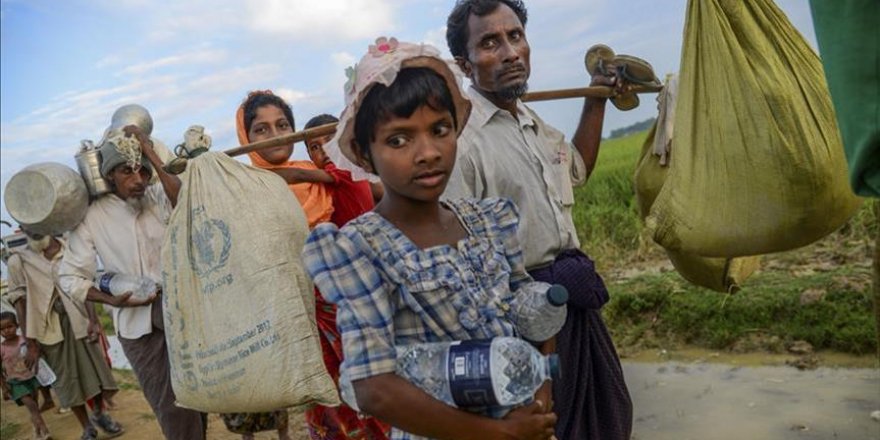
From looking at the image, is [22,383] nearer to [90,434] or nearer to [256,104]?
[90,434]

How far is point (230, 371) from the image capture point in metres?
2.37

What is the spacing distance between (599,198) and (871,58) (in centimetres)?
869

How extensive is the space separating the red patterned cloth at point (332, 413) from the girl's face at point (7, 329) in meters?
4.17

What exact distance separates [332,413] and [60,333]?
142 inches

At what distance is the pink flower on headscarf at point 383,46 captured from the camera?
1.62 m

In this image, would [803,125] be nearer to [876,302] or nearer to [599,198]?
[876,302]

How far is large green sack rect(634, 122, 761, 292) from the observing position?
270 centimetres

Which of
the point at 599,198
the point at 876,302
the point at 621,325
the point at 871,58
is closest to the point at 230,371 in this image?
the point at 876,302

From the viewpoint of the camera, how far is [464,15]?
2385mm

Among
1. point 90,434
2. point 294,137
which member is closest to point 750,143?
point 294,137

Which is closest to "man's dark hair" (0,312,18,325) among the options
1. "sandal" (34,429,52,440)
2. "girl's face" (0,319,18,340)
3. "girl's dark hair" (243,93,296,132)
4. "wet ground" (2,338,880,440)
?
"girl's face" (0,319,18,340)

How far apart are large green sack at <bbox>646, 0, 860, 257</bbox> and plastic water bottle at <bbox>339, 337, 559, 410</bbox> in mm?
884

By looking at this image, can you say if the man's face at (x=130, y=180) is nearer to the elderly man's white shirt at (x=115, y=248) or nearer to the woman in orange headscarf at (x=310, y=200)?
the elderly man's white shirt at (x=115, y=248)

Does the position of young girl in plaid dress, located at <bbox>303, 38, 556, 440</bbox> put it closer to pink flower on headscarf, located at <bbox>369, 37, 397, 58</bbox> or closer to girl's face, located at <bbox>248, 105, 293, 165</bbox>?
pink flower on headscarf, located at <bbox>369, 37, 397, 58</bbox>
